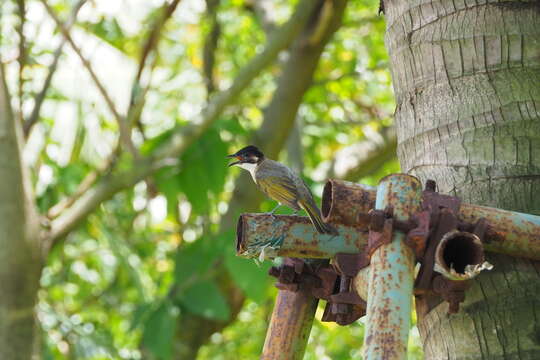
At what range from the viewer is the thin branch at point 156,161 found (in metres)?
6.55

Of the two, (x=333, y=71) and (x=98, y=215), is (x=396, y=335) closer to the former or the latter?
(x=98, y=215)

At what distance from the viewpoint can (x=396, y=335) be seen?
1767 millimetres

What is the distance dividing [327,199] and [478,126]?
57 centimetres

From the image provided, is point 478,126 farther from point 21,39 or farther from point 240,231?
point 21,39

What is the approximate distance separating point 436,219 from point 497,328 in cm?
32

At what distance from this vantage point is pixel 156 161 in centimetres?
666

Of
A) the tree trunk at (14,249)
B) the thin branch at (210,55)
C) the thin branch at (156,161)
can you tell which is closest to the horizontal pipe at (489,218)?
the tree trunk at (14,249)

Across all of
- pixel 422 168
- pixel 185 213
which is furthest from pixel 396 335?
pixel 185 213

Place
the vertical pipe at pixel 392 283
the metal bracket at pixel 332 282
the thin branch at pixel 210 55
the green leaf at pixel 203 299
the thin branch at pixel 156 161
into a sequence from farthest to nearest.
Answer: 1. the thin branch at pixel 210 55
2. the green leaf at pixel 203 299
3. the thin branch at pixel 156 161
4. the metal bracket at pixel 332 282
5. the vertical pipe at pixel 392 283

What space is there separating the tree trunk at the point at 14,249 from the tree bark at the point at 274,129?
2546mm

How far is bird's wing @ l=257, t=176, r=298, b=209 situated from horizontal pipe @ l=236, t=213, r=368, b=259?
171cm

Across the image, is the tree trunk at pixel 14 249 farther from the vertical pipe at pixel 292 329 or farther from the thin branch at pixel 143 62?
the vertical pipe at pixel 292 329

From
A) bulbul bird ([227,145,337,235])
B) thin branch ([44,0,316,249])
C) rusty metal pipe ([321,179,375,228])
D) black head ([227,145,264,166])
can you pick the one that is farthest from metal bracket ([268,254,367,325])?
thin branch ([44,0,316,249])

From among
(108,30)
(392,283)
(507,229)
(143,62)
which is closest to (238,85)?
(143,62)
